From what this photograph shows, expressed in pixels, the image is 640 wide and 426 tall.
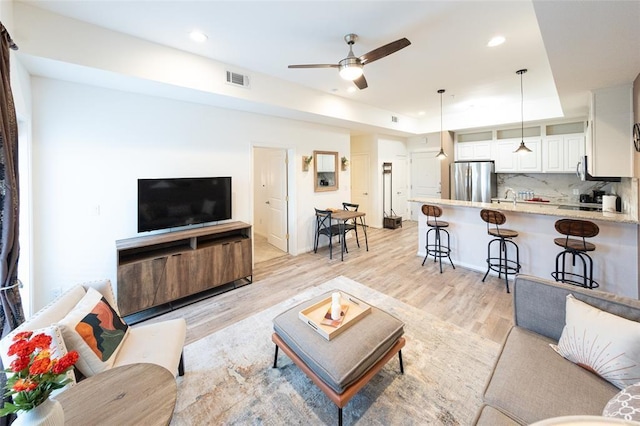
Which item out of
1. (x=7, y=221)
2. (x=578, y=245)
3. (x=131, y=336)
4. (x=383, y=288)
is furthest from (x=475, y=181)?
(x=7, y=221)

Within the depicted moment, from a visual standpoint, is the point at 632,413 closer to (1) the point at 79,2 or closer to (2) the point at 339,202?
(1) the point at 79,2

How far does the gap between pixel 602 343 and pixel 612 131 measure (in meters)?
3.39

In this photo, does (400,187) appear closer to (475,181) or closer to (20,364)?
(475,181)

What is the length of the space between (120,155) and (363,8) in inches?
124

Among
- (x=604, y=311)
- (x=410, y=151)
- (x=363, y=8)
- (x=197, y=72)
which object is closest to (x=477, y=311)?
(x=604, y=311)

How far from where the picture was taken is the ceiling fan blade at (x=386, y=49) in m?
2.27

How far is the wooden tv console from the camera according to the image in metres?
2.86

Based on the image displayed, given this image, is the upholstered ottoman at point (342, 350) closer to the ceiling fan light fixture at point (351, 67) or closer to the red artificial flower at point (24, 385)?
the red artificial flower at point (24, 385)

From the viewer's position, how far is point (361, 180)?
763 centimetres

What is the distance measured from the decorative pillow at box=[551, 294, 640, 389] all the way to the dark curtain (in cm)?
345

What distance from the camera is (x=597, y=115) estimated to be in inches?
134

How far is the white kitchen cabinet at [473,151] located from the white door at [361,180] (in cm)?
241

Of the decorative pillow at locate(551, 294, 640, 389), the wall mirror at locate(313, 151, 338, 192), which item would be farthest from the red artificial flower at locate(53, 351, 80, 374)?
the wall mirror at locate(313, 151, 338, 192)

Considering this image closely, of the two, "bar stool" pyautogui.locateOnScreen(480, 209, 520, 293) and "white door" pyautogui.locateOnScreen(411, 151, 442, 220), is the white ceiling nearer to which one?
"bar stool" pyautogui.locateOnScreen(480, 209, 520, 293)
